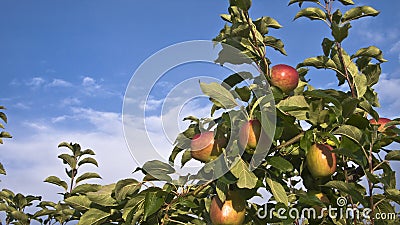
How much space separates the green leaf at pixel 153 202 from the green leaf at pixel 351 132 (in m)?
0.75

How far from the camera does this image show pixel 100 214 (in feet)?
6.13

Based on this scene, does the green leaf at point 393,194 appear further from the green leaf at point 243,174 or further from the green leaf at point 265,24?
the green leaf at point 265,24

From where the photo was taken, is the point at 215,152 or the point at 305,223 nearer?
the point at 215,152

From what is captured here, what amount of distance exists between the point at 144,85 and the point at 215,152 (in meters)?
0.42

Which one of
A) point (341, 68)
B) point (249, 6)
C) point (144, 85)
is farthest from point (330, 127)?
point (144, 85)

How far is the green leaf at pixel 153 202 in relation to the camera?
62.1 inches

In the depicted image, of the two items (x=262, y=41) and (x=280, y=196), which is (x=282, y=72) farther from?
(x=280, y=196)

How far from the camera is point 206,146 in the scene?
1.70 metres

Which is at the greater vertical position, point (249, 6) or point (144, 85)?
point (249, 6)

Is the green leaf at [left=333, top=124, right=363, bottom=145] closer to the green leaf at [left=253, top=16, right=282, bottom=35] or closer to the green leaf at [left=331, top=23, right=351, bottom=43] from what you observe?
the green leaf at [left=331, top=23, right=351, bottom=43]

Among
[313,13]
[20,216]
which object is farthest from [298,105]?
[20,216]

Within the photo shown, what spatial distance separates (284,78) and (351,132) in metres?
0.35

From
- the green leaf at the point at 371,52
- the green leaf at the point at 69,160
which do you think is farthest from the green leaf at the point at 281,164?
the green leaf at the point at 69,160

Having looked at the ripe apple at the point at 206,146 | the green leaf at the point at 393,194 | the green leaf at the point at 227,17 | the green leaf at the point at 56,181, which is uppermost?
the green leaf at the point at 227,17
